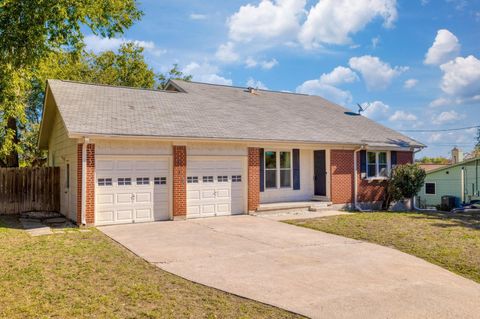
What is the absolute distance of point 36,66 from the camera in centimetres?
1280

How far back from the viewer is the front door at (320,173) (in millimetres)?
17906

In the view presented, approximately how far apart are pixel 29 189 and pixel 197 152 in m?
7.55

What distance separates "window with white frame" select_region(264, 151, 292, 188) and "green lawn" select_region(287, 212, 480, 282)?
10.4ft

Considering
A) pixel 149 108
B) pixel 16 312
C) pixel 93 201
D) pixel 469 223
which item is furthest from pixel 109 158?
pixel 469 223

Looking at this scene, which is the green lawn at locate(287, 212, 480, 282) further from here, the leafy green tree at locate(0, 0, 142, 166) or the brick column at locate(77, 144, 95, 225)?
the leafy green tree at locate(0, 0, 142, 166)

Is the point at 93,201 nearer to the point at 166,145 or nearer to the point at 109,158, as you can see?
the point at 109,158

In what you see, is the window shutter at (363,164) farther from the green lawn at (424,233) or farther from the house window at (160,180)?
the house window at (160,180)

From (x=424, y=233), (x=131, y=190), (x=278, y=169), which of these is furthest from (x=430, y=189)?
(x=131, y=190)

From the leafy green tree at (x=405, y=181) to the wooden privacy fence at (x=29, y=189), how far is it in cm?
1491

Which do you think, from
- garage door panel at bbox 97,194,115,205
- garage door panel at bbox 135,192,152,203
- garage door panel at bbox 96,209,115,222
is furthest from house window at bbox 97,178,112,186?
garage door panel at bbox 135,192,152,203

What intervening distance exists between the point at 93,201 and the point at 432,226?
11082mm

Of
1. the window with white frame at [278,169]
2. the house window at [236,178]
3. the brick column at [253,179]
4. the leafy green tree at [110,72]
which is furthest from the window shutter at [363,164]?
the leafy green tree at [110,72]

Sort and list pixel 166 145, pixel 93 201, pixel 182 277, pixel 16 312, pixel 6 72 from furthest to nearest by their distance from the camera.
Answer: pixel 166 145
pixel 93 201
pixel 6 72
pixel 182 277
pixel 16 312

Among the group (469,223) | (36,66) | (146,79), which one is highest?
(146,79)
